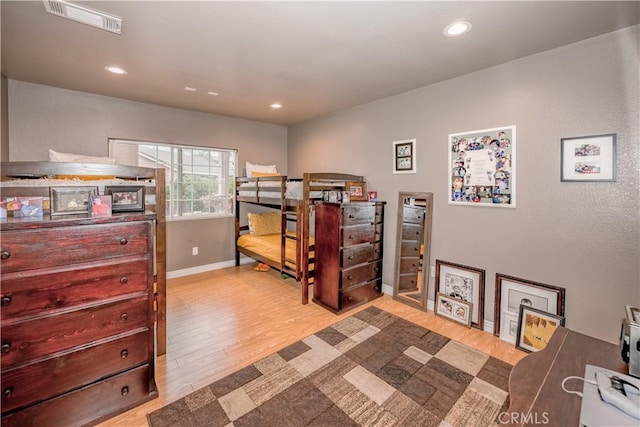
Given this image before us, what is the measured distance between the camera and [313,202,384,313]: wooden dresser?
3070 mm

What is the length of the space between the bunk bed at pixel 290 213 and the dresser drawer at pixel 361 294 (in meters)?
0.49

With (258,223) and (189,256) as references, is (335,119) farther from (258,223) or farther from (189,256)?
(189,256)

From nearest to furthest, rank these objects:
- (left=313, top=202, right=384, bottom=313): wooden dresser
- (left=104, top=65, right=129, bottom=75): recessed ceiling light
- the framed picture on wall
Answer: the framed picture on wall → (left=104, top=65, right=129, bottom=75): recessed ceiling light → (left=313, top=202, right=384, bottom=313): wooden dresser

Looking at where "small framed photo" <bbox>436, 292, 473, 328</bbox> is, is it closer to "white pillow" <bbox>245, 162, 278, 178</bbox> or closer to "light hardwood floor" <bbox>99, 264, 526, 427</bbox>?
"light hardwood floor" <bbox>99, 264, 526, 427</bbox>

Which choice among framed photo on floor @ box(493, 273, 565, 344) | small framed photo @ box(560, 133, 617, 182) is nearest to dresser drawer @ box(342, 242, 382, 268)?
framed photo on floor @ box(493, 273, 565, 344)

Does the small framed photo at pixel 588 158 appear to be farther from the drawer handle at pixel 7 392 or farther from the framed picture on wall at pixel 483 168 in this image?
the drawer handle at pixel 7 392

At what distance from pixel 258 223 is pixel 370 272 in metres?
2.19

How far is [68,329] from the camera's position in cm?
149

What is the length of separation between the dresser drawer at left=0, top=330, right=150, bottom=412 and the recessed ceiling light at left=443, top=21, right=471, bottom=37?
288 cm

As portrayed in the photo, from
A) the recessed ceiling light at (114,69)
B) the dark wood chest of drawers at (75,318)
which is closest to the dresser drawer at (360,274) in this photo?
the dark wood chest of drawers at (75,318)

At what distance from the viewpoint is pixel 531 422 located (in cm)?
89

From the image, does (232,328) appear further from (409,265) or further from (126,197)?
(409,265)

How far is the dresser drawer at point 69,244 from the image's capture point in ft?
4.35

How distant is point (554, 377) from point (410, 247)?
7.47ft
